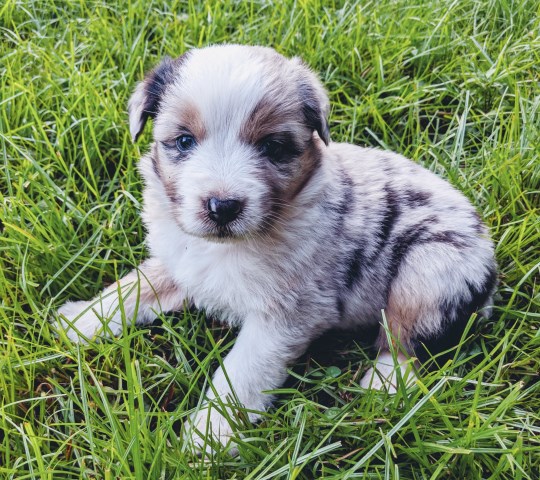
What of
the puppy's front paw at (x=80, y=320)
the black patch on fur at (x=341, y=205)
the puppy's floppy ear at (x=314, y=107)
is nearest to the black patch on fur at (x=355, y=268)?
the black patch on fur at (x=341, y=205)

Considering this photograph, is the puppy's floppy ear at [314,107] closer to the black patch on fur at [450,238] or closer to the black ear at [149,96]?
the black ear at [149,96]

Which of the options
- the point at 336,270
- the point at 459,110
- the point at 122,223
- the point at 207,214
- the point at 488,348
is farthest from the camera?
the point at 459,110

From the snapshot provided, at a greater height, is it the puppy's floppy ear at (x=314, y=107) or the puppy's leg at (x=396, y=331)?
the puppy's floppy ear at (x=314, y=107)

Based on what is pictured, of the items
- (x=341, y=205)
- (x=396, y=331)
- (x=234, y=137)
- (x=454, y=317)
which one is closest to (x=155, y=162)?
(x=234, y=137)

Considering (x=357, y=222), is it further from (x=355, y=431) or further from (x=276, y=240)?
(x=355, y=431)

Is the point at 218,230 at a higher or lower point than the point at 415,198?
higher

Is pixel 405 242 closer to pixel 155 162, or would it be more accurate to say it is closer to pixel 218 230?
pixel 218 230

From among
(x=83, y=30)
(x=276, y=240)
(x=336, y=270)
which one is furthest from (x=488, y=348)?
(x=83, y=30)
